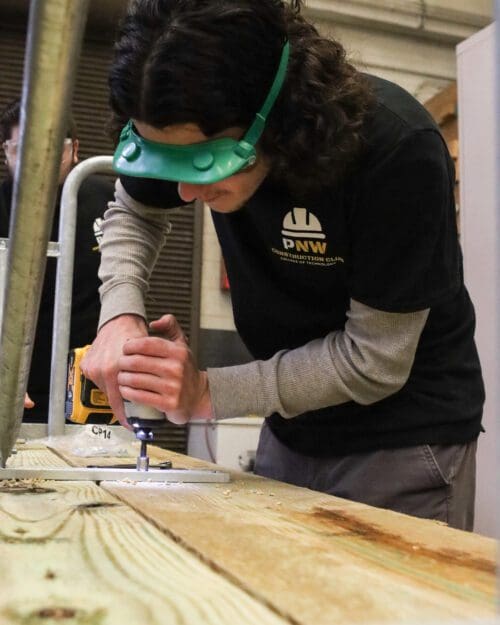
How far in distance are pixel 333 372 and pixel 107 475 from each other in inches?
15.3

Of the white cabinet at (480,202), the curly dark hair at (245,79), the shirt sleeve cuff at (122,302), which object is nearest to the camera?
the curly dark hair at (245,79)

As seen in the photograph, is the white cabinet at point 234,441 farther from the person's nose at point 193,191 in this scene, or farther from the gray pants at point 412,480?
the person's nose at point 193,191

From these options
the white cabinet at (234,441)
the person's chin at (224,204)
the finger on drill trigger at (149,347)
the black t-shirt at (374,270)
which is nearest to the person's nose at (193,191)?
the person's chin at (224,204)

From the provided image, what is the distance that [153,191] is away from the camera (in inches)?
57.1

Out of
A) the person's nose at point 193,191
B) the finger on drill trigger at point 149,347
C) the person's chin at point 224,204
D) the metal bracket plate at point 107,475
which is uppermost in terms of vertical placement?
the person's nose at point 193,191

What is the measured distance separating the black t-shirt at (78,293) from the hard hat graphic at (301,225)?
1.12m

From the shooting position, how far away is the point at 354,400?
3.93 feet

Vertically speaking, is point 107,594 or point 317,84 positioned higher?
point 317,84

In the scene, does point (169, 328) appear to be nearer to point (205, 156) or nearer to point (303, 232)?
point (303, 232)

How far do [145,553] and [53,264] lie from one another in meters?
1.72

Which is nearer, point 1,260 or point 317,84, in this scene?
point 317,84

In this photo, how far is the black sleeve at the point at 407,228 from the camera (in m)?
1.07

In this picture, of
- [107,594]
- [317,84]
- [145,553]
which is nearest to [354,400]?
[317,84]

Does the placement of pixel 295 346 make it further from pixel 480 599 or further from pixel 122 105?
pixel 480 599
